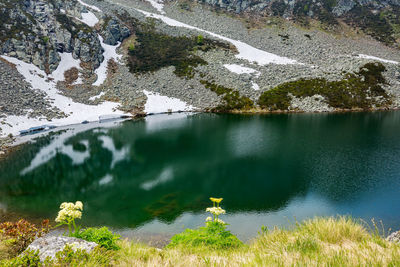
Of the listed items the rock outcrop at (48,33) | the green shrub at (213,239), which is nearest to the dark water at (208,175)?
the green shrub at (213,239)

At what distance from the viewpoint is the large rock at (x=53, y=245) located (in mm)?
4355

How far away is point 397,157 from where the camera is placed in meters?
27.4

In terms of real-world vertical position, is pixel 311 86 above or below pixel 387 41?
below

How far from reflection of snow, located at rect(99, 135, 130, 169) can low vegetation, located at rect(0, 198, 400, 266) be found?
74.2 ft

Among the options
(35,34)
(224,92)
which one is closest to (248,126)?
(224,92)

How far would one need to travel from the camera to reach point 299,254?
400 centimetres

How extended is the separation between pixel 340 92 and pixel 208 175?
54.9 meters

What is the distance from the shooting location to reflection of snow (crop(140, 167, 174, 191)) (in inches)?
866

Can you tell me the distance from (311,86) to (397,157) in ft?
132

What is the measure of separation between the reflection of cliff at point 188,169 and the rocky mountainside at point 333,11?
8170cm

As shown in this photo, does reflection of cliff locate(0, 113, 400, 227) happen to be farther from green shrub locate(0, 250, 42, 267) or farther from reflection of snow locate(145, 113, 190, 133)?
green shrub locate(0, 250, 42, 267)

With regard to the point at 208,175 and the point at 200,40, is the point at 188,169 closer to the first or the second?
the point at 208,175

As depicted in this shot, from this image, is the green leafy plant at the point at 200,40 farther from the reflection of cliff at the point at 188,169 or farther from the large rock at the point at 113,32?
the reflection of cliff at the point at 188,169

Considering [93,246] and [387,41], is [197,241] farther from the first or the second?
[387,41]
